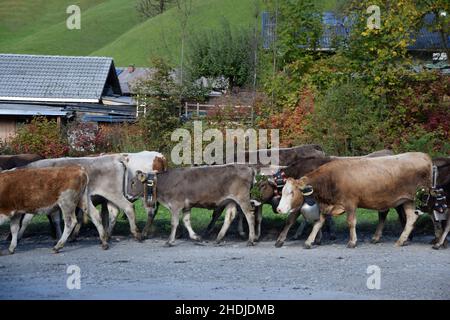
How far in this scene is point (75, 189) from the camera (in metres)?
16.9

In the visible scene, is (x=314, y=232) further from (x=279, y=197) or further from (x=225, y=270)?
(x=225, y=270)

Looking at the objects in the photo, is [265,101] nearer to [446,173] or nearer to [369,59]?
[369,59]

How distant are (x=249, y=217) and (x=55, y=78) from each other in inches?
1562

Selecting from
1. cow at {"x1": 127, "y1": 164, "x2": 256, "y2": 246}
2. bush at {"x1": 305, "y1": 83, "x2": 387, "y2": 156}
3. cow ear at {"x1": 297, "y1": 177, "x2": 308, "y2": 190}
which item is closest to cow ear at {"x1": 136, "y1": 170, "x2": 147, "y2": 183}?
cow at {"x1": 127, "y1": 164, "x2": 256, "y2": 246}

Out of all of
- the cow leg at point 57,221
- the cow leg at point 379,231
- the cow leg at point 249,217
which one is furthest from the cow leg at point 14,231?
the cow leg at point 379,231

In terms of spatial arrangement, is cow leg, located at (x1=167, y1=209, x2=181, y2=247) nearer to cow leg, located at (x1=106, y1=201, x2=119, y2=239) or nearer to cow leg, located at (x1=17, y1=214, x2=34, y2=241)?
cow leg, located at (x1=106, y1=201, x2=119, y2=239)

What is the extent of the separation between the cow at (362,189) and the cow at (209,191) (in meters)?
0.87

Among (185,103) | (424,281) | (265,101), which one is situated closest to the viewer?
(424,281)

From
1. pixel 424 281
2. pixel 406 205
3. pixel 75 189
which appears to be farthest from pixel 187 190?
pixel 424 281

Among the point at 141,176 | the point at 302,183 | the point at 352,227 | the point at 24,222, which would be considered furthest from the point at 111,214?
the point at 352,227

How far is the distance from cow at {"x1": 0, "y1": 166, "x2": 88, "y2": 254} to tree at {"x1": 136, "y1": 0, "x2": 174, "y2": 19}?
293ft

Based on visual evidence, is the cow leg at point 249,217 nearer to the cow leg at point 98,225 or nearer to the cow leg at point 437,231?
the cow leg at point 98,225

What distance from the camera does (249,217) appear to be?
17.7 meters
